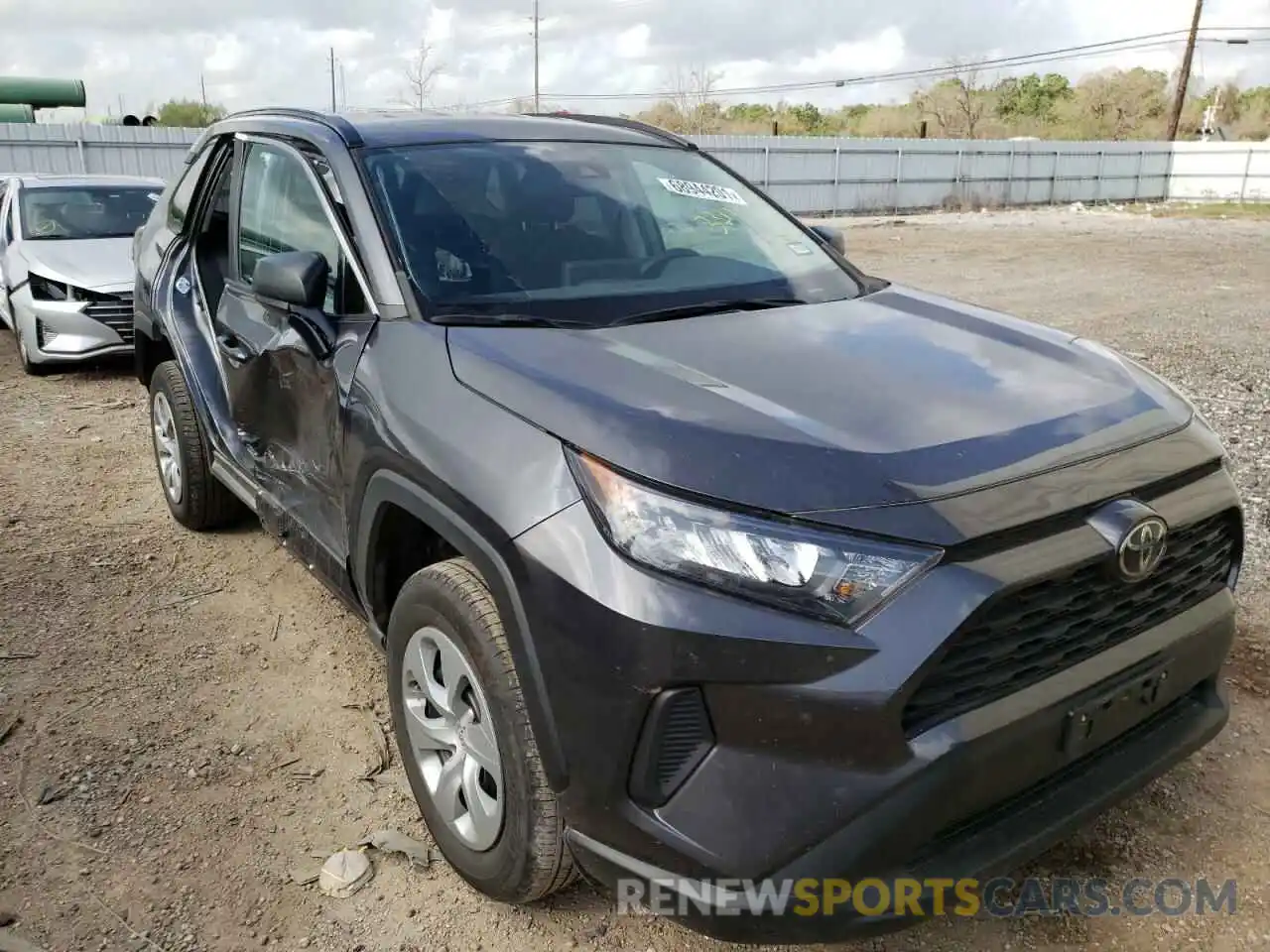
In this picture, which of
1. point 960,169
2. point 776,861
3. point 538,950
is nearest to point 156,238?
point 538,950

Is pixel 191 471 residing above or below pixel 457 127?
below

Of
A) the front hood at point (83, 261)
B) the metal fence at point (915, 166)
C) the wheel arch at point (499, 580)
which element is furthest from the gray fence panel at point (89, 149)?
the wheel arch at point (499, 580)

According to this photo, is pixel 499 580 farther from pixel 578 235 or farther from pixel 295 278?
pixel 578 235

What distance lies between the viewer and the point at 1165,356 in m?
7.96

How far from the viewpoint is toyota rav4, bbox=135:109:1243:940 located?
173 centimetres

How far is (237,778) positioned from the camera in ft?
9.39

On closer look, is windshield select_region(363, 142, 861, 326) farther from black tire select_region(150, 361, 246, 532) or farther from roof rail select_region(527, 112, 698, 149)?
black tire select_region(150, 361, 246, 532)

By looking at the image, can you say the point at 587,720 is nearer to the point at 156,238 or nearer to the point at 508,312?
the point at 508,312

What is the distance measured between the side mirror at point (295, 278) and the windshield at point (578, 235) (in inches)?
9.3

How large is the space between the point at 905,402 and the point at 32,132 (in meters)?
20.8

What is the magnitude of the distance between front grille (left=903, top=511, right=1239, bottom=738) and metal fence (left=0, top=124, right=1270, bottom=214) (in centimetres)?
1949

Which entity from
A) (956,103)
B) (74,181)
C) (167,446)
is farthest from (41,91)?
(956,103)

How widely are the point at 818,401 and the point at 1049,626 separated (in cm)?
64

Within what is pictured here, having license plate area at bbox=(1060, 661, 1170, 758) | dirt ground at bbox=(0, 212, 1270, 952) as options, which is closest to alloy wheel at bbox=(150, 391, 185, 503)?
dirt ground at bbox=(0, 212, 1270, 952)
